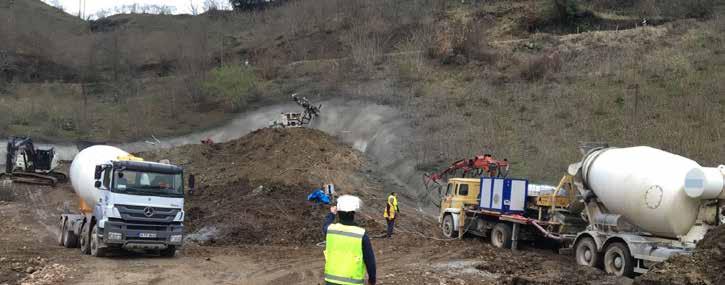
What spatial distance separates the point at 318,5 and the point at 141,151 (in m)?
34.5

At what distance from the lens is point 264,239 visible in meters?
21.9

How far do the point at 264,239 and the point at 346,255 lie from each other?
15.7m

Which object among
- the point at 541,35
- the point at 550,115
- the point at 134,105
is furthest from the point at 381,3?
the point at 550,115

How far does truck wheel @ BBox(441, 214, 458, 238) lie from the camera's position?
22.1 metres

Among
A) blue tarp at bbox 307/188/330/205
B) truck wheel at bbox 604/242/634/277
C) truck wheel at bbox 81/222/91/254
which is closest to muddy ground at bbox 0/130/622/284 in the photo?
truck wheel at bbox 81/222/91/254

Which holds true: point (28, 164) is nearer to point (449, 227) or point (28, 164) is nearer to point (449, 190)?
point (449, 190)

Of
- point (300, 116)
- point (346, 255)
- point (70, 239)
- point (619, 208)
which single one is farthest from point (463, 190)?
point (300, 116)

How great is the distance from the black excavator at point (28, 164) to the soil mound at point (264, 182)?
610 centimetres

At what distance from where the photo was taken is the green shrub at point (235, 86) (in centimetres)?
5247

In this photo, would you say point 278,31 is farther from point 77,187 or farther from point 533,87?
point 77,187

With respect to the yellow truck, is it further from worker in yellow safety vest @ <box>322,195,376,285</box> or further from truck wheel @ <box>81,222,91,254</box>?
worker in yellow safety vest @ <box>322,195,376,285</box>

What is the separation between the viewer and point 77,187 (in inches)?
808

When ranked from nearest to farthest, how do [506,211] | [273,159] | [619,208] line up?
[619,208] < [506,211] < [273,159]

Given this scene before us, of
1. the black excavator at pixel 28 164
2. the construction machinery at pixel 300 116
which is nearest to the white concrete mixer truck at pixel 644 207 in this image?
the construction machinery at pixel 300 116
